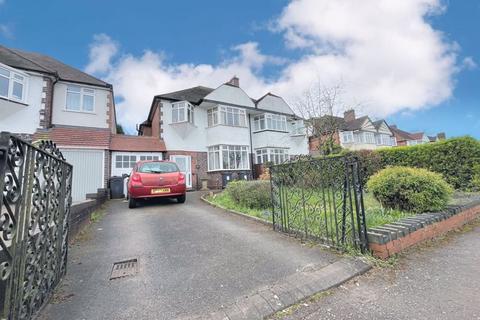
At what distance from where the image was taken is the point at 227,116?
1781 centimetres

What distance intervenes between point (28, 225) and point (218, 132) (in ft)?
50.4

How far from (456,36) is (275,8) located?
8987 mm

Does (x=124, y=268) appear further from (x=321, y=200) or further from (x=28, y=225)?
(x=321, y=200)

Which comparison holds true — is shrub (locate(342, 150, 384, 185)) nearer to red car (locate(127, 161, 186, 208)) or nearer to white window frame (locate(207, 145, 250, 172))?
red car (locate(127, 161, 186, 208))

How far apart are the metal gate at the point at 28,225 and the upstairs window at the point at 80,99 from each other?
527 inches

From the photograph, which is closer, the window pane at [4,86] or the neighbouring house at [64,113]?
the window pane at [4,86]

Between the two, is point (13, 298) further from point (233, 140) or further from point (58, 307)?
point (233, 140)

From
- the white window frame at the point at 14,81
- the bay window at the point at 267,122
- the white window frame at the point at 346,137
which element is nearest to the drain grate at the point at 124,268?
the white window frame at the point at 14,81

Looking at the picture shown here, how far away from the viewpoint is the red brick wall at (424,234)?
340 cm

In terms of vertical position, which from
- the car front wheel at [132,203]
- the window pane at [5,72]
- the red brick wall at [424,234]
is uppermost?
the window pane at [5,72]

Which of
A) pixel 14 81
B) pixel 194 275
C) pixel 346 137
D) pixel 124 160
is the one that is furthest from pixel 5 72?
pixel 346 137

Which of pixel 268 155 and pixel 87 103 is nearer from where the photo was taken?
pixel 87 103

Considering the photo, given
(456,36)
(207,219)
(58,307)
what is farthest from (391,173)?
(456,36)

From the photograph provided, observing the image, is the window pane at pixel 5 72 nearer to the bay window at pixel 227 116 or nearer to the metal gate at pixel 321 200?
the bay window at pixel 227 116
